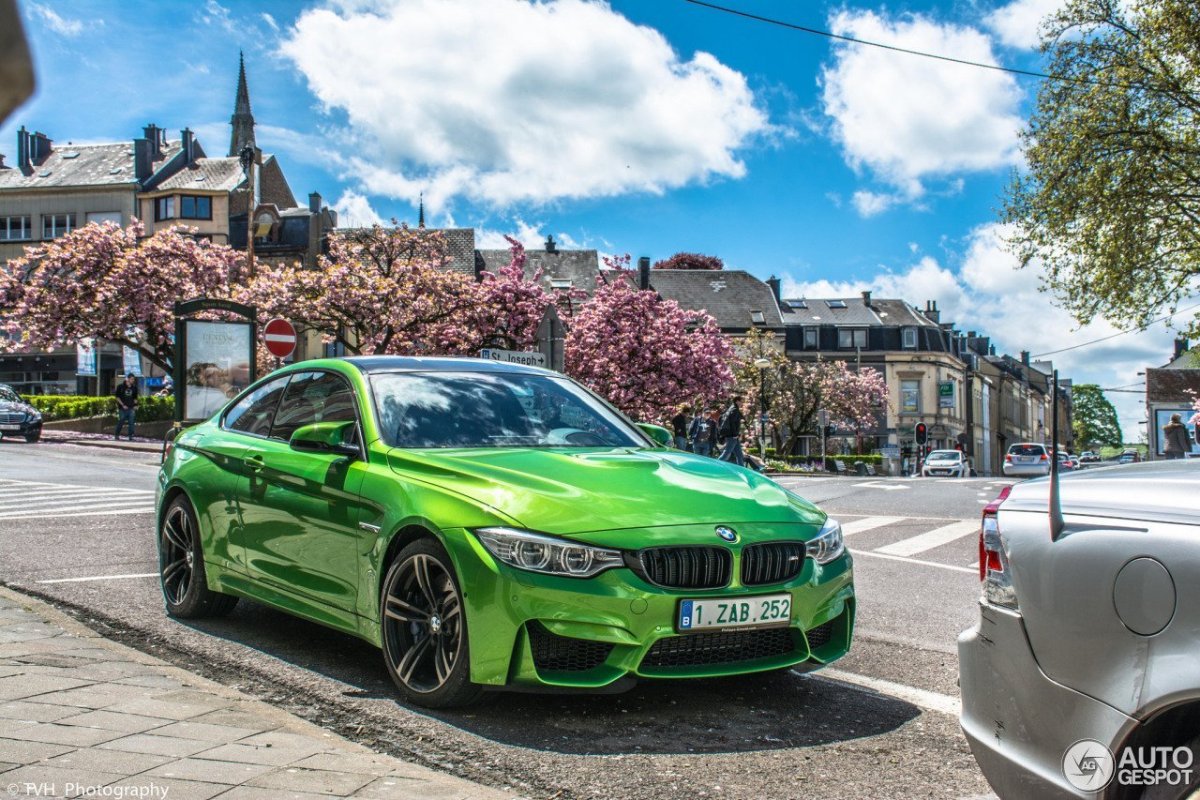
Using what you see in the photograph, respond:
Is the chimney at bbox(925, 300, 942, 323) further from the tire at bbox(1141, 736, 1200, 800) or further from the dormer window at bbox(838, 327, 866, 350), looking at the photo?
the tire at bbox(1141, 736, 1200, 800)

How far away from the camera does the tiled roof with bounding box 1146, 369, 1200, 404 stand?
304ft

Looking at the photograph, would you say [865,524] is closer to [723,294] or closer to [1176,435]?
[1176,435]

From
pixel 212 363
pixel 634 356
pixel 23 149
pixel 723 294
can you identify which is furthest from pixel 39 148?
pixel 212 363

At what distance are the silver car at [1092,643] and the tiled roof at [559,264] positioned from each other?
2774 inches

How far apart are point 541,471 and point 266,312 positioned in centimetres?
3424

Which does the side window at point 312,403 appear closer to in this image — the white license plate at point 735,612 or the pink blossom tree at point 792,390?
the white license plate at point 735,612

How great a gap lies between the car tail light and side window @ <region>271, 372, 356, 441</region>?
11.2 ft

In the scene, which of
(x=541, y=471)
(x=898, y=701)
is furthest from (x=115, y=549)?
(x=898, y=701)

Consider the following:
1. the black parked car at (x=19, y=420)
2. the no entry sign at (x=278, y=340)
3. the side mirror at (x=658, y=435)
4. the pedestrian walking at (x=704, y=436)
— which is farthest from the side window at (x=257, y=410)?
the black parked car at (x=19, y=420)

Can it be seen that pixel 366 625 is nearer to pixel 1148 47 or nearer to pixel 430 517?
pixel 430 517

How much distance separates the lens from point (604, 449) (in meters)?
5.67

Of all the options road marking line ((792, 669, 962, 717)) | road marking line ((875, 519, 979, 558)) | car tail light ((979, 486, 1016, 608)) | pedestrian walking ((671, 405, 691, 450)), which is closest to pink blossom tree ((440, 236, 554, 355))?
pedestrian walking ((671, 405, 691, 450))

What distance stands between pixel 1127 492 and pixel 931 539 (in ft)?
35.0

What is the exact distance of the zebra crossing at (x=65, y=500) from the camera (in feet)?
43.1
